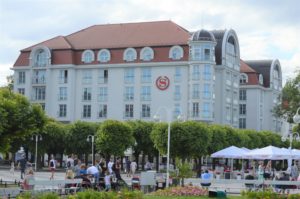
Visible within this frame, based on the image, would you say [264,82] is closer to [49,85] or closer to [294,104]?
[294,104]

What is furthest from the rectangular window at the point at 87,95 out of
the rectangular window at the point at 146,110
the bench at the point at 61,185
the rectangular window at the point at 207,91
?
the bench at the point at 61,185

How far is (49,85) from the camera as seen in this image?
291 ft

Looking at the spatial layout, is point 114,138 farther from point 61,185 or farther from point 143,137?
point 61,185

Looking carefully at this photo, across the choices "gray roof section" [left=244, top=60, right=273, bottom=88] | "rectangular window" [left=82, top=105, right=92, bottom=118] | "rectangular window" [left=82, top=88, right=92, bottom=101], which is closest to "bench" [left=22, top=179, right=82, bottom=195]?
"rectangular window" [left=82, top=105, right=92, bottom=118]

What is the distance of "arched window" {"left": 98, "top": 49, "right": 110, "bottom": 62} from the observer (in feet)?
282

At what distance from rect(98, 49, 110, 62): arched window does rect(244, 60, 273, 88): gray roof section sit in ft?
97.4

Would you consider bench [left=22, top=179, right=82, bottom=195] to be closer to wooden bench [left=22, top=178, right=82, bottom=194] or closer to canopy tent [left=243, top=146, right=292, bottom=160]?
wooden bench [left=22, top=178, right=82, bottom=194]

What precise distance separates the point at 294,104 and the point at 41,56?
33.9m

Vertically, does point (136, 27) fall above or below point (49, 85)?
above

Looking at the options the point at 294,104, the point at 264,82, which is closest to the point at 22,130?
the point at 294,104

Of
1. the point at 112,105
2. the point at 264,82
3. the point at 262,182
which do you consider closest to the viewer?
the point at 262,182

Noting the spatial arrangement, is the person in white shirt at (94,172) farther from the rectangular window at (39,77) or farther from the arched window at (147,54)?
the rectangular window at (39,77)

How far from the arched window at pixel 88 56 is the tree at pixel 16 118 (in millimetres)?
50687

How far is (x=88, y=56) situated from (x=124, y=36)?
5.41 m
